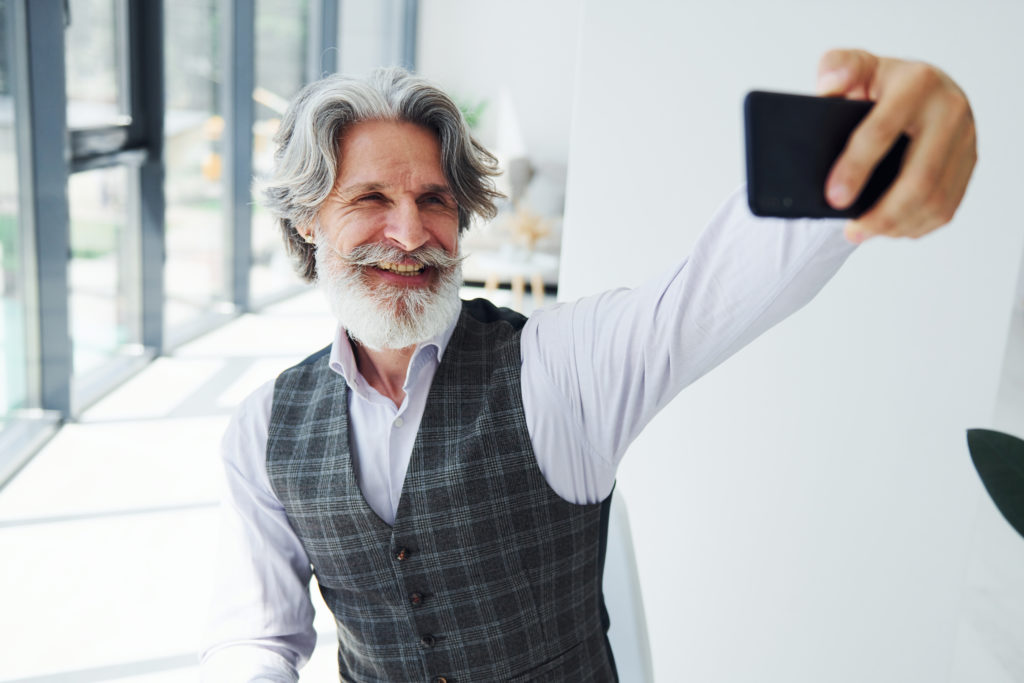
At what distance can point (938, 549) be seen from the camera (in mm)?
1377

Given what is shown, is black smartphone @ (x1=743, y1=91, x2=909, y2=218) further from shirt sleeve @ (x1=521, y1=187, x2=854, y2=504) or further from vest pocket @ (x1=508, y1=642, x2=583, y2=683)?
vest pocket @ (x1=508, y1=642, x2=583, y2=683)

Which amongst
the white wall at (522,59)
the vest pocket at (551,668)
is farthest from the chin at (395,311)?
the white wall at (522,59)

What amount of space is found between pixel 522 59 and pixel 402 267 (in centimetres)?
679

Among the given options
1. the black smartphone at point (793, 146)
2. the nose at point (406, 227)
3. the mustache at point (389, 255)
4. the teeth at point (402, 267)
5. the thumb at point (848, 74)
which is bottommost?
the teeth at point (402, 267)

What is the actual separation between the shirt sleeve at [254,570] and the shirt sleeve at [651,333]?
36cm

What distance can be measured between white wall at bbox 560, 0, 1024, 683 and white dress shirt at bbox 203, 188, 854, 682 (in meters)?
0.46

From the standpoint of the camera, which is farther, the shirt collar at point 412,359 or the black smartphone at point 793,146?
the shirt collar at point 412,359

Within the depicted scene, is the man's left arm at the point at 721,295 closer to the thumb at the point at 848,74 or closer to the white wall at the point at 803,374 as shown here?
the thumb at the point at 848,74

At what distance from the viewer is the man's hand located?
0.46 m

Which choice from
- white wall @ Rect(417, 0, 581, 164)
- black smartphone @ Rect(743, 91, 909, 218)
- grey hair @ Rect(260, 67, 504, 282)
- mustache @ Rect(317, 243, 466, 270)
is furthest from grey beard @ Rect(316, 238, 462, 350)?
white wall @ Rect(417, 0, 581, 164)

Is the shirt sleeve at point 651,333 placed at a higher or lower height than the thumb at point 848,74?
lower

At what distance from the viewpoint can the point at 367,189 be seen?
1.13m

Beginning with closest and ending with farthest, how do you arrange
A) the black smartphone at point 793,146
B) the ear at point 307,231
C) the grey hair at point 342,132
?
the black smartphone at point 793,146, the grey hair at point 342,132, the ear at point 307,231

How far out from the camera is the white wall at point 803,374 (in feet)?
4.21
